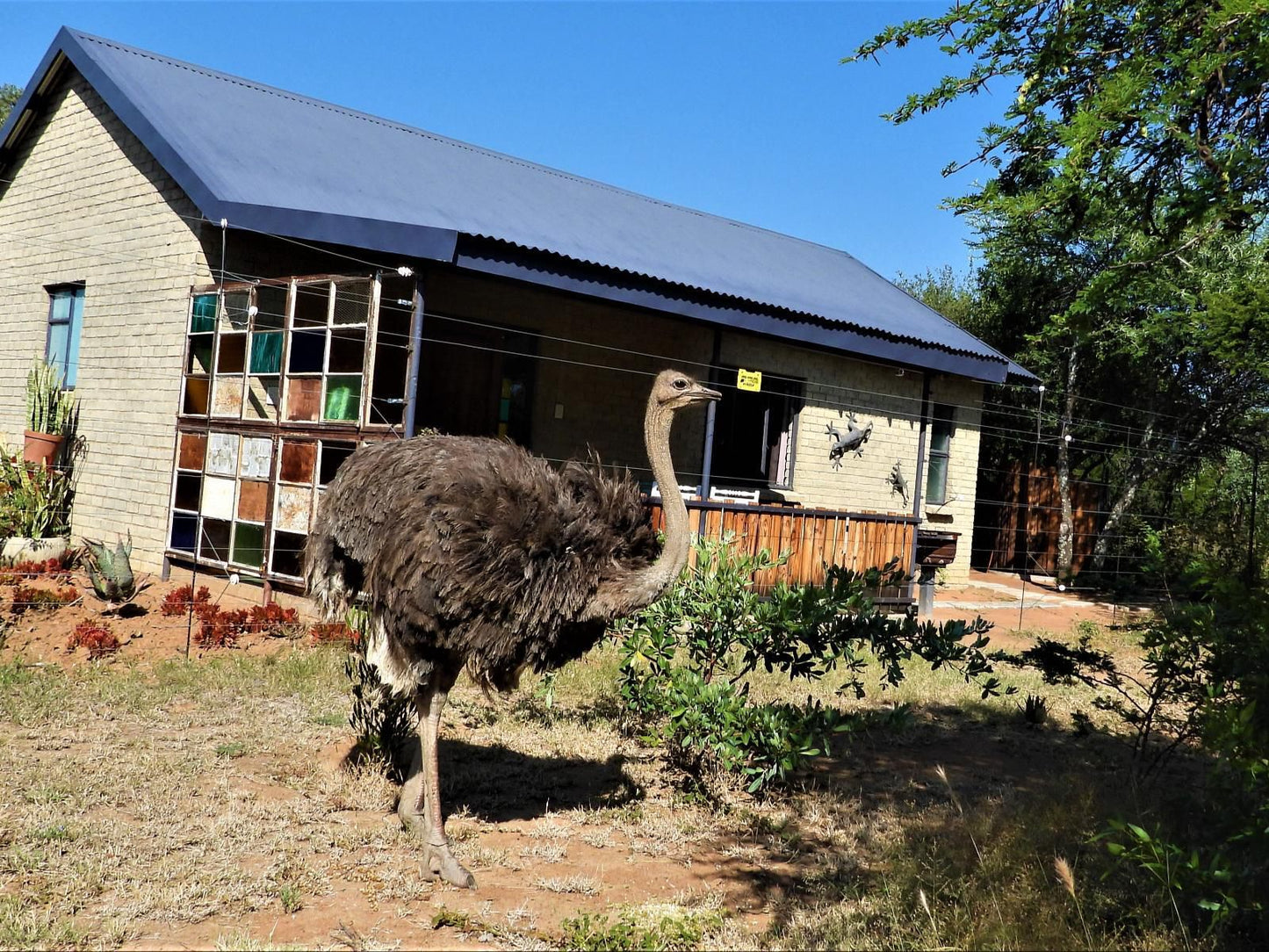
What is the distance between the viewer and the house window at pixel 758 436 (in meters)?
15.9

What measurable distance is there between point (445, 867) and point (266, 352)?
7097 millimetres

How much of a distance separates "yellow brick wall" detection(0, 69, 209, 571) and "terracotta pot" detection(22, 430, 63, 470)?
35 cm

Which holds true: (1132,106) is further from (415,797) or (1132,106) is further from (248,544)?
(248,544)

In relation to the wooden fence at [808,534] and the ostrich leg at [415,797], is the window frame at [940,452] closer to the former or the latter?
the wooden fence at [808,534]

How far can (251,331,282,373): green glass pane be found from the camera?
10492mm

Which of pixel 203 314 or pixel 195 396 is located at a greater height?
pixel 203 314

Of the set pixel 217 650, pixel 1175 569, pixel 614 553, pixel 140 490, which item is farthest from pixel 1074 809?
pixel 140 490

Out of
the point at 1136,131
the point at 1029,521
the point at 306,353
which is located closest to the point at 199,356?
the point at 306,353

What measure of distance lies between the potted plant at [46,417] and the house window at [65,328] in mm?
266

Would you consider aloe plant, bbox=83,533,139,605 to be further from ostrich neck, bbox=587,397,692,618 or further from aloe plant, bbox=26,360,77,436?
ostrich neck, bbox=587,397,692,618

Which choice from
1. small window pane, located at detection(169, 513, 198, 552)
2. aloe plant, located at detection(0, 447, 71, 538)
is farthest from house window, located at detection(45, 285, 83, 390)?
small window pane, located at detection(169, 513, 198, 552)

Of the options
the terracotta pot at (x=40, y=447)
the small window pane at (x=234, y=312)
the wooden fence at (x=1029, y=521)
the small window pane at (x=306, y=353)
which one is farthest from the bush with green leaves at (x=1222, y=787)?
the wooden fence at (x=1029, y=521)

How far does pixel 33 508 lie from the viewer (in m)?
12.1

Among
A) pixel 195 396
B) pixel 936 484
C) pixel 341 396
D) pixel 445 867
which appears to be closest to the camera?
pixel 445 867
